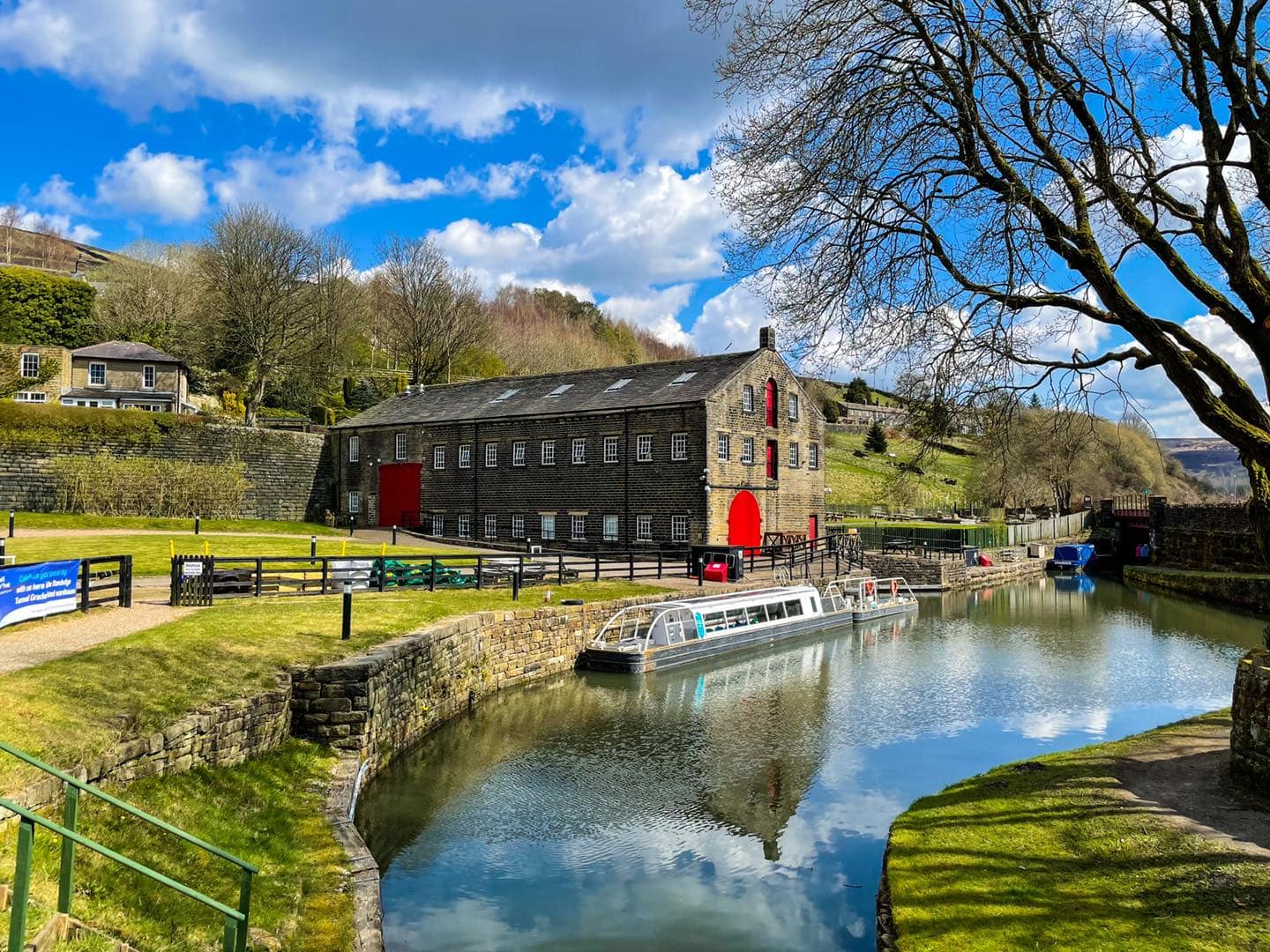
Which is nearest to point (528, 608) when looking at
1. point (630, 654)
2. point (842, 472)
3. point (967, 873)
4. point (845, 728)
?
point (630, 654)

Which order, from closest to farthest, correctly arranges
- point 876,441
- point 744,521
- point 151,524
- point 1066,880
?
1. point 1066,880
2. point 151,524
3. point 744,521
4. point 876,441

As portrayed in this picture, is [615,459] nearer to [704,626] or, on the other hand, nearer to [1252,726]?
[704,626]

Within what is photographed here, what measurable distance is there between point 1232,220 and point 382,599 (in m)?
17.2

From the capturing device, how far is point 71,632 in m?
13.1

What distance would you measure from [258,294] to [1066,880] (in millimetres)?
52480

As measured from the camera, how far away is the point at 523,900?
30.2ft

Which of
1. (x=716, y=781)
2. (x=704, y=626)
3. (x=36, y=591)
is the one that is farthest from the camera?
(x=704, y=626)

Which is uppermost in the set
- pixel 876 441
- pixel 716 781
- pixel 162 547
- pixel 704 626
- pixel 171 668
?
pixel 876 441

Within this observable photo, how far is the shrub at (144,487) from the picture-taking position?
3391 centimetres

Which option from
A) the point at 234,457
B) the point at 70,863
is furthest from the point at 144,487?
the point at 70,863

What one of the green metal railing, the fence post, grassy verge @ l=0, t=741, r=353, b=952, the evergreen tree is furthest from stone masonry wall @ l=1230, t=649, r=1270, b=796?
the evergreen tree

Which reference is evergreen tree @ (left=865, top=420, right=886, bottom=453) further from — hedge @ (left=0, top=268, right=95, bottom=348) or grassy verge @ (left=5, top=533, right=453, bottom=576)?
hedge @ (left=0, top=268, right=95, bottom=348)

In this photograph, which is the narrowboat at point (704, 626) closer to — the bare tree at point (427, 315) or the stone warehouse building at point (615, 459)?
the stone warehouse building at point (615, 459)

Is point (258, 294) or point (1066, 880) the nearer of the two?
point (1066, 880)
